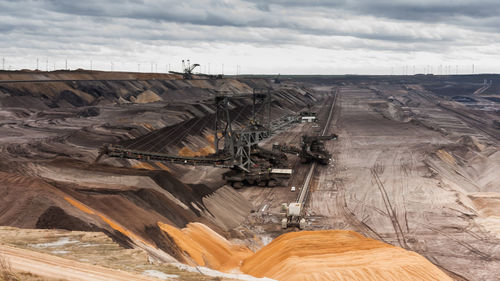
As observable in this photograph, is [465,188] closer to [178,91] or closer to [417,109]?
[178,91]

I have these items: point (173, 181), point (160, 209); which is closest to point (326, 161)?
point (173, 181)

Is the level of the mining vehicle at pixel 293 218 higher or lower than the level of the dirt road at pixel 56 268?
lower

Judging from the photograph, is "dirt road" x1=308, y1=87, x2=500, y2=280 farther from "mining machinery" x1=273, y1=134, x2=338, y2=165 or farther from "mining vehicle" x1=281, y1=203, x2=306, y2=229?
"mining vehicle" x1=281, y1=203, x2=306, y2=229

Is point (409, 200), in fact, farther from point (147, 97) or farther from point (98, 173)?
point (147, 97)

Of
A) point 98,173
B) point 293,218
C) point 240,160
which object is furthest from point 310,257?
point 240,160

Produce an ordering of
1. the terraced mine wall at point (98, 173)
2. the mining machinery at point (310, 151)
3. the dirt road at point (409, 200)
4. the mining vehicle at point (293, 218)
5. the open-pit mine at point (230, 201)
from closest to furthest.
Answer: the open-pit mine at point (230, 201), the terraced mine wall at point (98, 173), the dirt road at point (409, 200), the mining vehicle at point (293, 218), the mining machinery at point (310, 151)

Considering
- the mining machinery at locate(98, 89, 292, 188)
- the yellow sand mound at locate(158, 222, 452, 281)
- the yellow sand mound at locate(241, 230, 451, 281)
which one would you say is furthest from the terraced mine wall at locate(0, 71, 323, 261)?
the yellow sand mound at locate(241, 230, 451, 281)

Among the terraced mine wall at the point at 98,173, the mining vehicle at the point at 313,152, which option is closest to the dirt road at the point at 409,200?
the mining vehicle at the point at 313,152

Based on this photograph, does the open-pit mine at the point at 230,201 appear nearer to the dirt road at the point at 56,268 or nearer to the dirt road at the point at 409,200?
the dirt road at the point at 56,268
